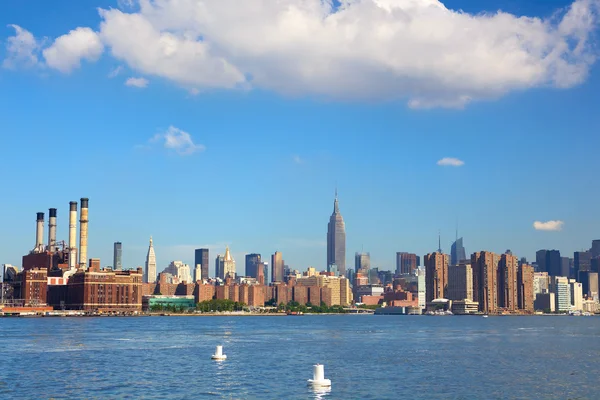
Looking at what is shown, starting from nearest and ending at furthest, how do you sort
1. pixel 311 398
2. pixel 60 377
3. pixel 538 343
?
pixel 311 398 → pixel 60 377 → pixel 538 343

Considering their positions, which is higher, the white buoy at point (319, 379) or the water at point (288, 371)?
the white buoy at point (319, 379)

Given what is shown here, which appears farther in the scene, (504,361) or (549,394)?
(504,361)

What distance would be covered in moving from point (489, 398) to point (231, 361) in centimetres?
3092

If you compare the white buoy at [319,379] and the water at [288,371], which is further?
the white buoy at [319,379]

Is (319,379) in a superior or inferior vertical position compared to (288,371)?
superior

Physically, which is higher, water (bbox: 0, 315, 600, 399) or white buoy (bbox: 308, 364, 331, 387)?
white buoy (bbox: 308, 364, 331, 387)

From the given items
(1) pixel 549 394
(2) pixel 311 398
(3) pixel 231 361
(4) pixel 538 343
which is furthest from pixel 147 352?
(4) pixel 538 343

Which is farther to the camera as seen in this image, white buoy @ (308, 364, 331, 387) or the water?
white buoy @ (308, 364, 331, 387)

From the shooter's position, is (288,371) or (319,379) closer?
(319,379)

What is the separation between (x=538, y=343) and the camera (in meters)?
115

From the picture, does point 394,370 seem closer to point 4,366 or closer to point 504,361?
point 504,361

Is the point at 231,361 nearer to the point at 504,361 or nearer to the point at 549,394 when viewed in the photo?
the point at 504,361

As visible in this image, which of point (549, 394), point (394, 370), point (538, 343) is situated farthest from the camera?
point (538, 343)

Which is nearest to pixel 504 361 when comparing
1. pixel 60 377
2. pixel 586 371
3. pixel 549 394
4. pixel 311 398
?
pixel 586 371
